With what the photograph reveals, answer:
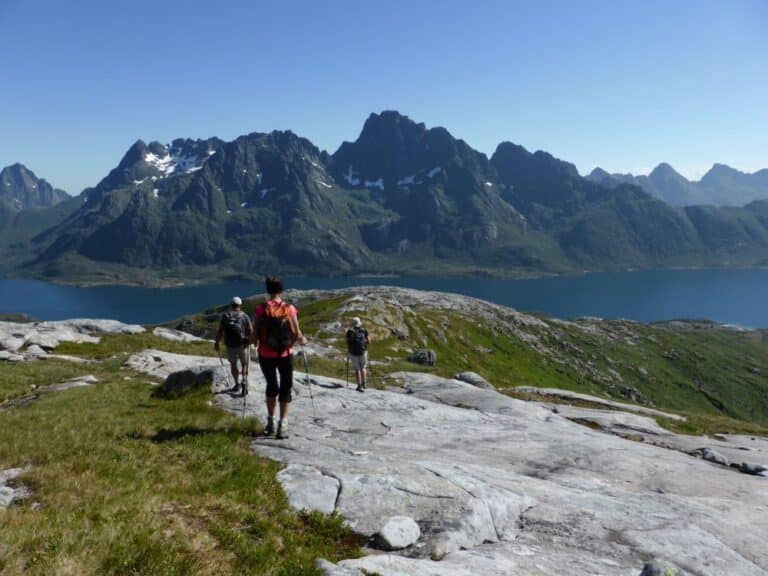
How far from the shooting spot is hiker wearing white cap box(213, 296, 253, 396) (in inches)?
800

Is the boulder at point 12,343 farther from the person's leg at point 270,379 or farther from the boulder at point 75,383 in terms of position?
the person's leg at point 270,379

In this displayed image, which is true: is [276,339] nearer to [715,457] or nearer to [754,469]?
[754,469]

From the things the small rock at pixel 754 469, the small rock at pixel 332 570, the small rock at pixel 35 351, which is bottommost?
the small rock at pixel 754 469

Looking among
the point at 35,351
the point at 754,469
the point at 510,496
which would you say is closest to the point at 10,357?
the point at 35,351

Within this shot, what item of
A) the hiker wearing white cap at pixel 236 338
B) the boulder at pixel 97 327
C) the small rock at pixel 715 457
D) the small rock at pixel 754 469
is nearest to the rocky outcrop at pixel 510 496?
the hiker wearing white cap at pixel 236 338

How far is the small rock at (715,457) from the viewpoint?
23587mm

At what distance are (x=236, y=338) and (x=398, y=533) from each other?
44.8ft

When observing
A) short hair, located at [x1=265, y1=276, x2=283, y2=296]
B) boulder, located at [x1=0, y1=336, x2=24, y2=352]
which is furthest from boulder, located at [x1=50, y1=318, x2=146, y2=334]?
short hair, located at [x1=265, y1=276, x2=283, y2=296]

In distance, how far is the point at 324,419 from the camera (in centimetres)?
1889

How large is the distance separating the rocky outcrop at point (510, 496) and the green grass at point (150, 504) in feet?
2.84

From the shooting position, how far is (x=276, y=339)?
47.1ft

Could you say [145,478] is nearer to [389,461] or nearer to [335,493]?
[335,493]

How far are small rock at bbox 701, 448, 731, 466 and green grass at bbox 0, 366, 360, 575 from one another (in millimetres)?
22742

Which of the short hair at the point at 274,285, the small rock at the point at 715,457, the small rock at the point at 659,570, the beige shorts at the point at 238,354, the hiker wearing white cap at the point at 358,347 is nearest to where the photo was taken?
the small rock at the point at 659,570
